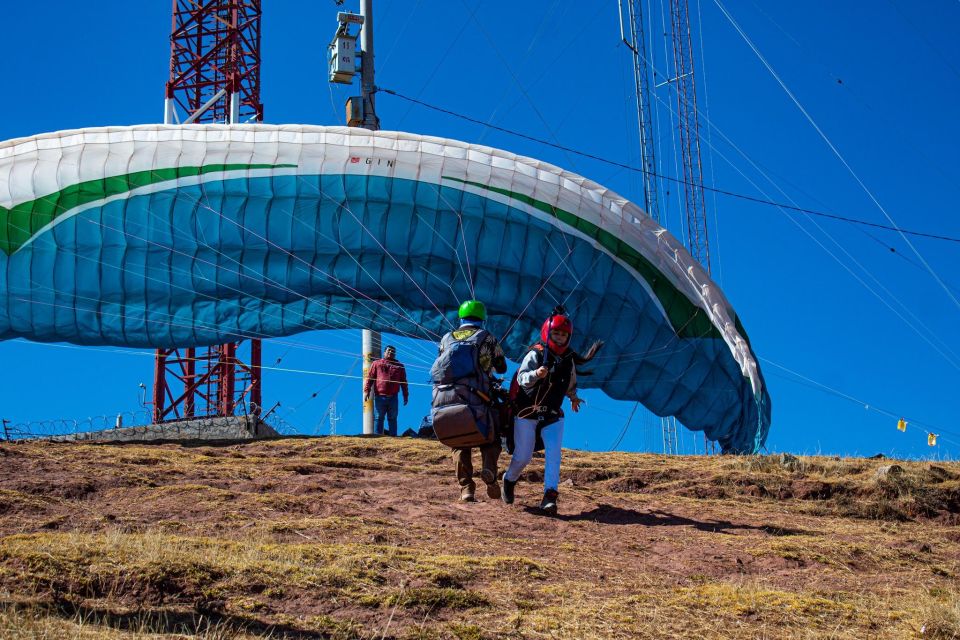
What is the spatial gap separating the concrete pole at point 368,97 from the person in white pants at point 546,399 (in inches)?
364

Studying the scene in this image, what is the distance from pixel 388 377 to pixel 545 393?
661 centimetres

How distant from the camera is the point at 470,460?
351 inches

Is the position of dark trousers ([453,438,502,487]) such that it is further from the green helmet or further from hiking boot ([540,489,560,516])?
the green helmet

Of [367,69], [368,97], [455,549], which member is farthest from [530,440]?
[367,69]

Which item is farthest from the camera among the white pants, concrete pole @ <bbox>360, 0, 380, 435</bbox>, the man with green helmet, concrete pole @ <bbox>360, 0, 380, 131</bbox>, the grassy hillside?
concrete pole @ <bbox>360, 0, 380, 131</bbox>

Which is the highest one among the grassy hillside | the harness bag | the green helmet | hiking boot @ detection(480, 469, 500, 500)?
the green helmet

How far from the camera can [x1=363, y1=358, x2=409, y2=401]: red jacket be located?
49.0 ft

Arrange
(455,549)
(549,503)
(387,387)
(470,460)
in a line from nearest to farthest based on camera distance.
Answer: (455,549), (549,503), (470,460), (387,387)

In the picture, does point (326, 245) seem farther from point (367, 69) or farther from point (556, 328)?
point (367, 69)

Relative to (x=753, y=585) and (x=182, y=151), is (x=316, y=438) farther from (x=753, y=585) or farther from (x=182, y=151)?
(x=753, y=585)

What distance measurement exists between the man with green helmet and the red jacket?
5986 millimetres

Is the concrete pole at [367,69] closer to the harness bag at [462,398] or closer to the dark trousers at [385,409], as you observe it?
the dark trousers at [385,409]

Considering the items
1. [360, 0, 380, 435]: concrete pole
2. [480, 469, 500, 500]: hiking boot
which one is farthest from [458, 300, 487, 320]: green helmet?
[360, 0, 380, 435]: concrete pole

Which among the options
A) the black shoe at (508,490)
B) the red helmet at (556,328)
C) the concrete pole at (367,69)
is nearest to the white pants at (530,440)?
the black shoe at (508,490)
